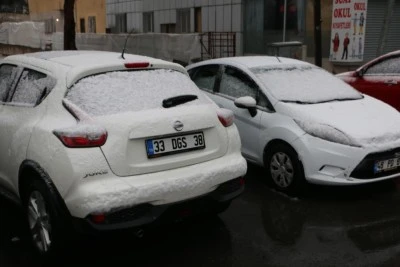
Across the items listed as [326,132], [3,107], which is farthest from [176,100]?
[326,132]

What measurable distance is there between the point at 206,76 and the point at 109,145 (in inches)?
139

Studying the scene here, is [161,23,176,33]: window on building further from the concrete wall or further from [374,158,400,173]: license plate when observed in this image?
[374,158,400,173]: license plate

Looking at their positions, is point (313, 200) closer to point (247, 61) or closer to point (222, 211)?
point (222, 211)

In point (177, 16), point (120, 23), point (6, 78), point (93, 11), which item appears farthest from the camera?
point (93, 11)

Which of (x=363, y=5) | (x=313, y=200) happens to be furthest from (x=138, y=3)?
(x=313, y=200)

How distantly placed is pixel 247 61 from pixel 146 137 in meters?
3.16

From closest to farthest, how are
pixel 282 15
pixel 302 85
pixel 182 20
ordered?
pixel 302 85 < pixel 282 15 < pixel 182 20

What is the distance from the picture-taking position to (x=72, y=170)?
3.12m

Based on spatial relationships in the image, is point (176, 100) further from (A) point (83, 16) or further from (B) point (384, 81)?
(A) point (83, 16)

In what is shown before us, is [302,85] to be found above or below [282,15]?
below

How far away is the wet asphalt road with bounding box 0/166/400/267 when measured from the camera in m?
3.60

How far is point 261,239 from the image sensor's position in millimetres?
3984

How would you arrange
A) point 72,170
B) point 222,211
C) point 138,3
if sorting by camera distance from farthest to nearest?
point 138,3 < point 222,211 < point 72,170

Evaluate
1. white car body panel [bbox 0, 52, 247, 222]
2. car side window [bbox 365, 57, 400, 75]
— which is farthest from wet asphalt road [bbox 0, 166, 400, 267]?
car side window [bbox 365, 57, 400, 75]
